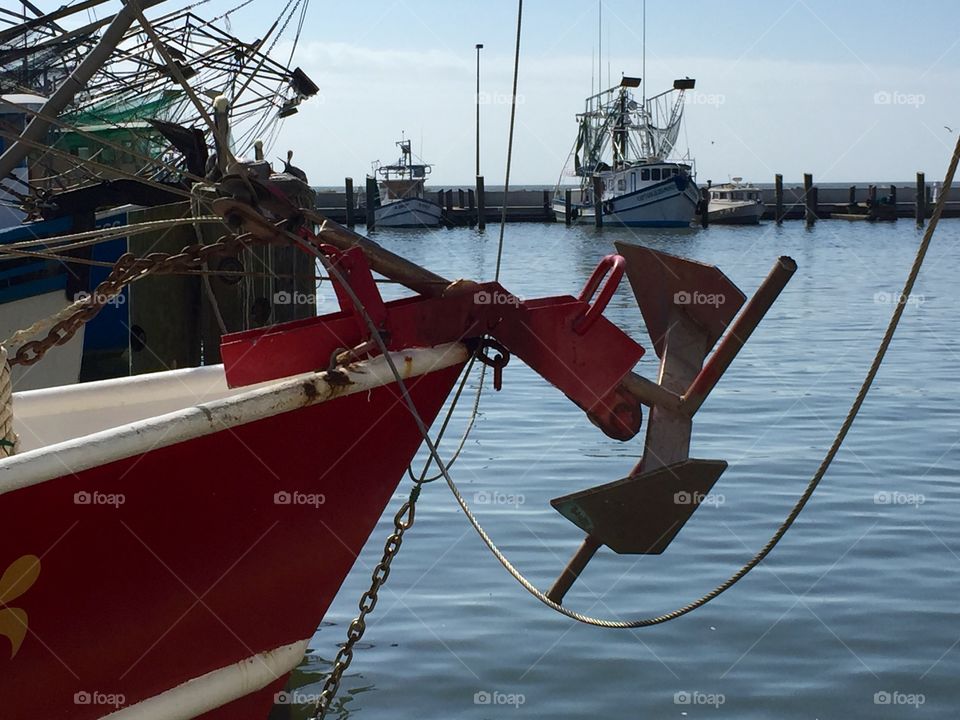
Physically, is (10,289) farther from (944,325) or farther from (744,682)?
(944,325)

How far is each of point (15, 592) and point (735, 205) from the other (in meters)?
62.0

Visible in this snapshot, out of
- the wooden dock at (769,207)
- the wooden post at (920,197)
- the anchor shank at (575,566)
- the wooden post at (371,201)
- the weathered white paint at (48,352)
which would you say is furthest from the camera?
the wooden post at (371,201)

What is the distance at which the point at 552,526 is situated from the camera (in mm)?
8930

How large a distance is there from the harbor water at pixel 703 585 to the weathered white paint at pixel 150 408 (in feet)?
2.34

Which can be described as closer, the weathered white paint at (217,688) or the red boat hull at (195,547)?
the red boat hull at (195,547)

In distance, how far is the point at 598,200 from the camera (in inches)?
2331

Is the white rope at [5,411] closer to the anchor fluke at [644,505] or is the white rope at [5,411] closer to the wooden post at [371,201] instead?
the anchor fluke at [644,505]

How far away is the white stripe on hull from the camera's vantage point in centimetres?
6250

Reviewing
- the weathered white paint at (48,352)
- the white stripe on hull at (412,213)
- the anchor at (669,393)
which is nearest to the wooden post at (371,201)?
the white stripe on hull at (412,213)

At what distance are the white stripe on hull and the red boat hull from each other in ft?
191

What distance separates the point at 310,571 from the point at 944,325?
59.0ft

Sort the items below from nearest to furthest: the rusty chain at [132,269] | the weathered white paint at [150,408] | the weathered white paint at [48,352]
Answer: the weathered white paint at [150,408], the rusty chain at [132,269], the weathered white paint at [48,352]

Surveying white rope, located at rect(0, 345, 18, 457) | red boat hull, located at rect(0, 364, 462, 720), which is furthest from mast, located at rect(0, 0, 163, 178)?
red boat hull, located at rect(0, 364, 462, 720)

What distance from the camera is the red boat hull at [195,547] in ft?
13.5
